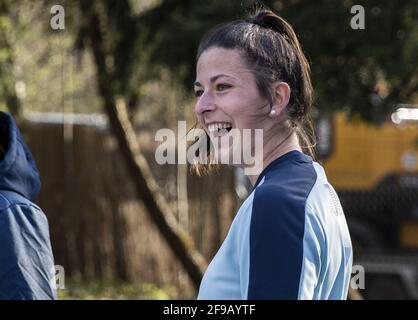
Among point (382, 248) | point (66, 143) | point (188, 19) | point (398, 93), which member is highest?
point (188, 19)

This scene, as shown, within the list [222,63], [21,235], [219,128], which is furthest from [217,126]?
[21,235]

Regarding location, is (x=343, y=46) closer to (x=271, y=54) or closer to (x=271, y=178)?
(x=271, y=54)

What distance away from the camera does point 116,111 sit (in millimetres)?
7977

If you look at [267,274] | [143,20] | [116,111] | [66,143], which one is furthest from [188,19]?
[66,143]

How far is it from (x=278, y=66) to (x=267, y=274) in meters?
0.52

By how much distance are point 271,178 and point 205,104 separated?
0.28 meters

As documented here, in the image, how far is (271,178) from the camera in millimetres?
1872

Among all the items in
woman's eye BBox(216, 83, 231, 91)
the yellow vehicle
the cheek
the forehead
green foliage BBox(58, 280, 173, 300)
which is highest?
the forehead

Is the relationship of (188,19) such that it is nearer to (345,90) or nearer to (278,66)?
(345,90)

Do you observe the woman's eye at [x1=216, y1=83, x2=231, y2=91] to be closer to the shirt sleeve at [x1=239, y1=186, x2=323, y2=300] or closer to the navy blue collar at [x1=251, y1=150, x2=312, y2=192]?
the navy blue collar at [x1=251, y1=150, x2=312, y2=192]

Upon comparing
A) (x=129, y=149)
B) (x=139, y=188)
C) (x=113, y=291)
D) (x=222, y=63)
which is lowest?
(x=113, y=291)

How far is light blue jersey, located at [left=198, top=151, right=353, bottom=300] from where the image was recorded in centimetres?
173

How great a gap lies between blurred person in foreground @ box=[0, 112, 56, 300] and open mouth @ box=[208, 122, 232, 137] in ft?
2.05

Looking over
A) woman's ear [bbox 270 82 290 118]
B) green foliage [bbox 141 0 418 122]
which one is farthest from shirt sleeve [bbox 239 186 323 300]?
green foliage [bbox 141 0 418 122]
